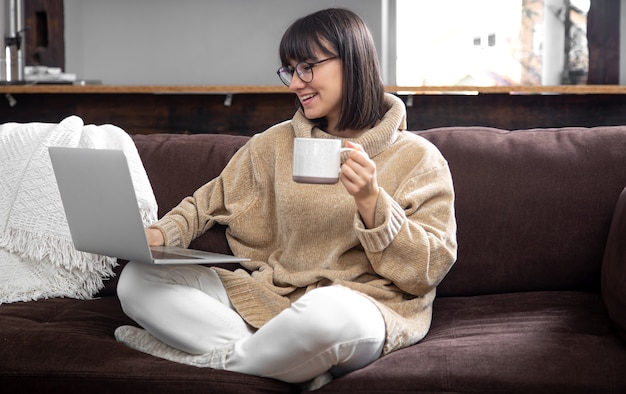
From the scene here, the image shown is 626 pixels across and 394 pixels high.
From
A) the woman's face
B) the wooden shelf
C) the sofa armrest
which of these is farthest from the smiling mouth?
the wooden shelf

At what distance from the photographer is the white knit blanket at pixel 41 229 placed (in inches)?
90.3

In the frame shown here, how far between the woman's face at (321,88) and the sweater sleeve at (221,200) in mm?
249

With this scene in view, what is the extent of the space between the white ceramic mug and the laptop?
23cm

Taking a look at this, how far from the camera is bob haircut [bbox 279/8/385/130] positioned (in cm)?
206


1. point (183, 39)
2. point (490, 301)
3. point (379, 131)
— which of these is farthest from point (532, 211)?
point (183, 39)

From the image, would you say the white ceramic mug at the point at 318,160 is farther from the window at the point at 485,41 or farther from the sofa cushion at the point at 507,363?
the window at the point at 485,41

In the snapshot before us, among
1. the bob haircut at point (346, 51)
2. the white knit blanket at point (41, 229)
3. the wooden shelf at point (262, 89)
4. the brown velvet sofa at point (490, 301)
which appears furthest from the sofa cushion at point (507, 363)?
the wooden shelf at point (262, 89)

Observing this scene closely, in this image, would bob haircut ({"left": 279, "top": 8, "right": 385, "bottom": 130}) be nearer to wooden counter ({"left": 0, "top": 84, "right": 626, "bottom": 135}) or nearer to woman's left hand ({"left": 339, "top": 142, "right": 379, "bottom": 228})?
woman's left hand ({"left": 339, "top": 142, "right": 379, "bottom": 228})

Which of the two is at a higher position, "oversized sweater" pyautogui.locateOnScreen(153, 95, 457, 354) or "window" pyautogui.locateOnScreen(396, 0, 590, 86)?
"window" pyautogui.locateOnScreen(396, 0, 590, 86)

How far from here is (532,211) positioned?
2.22 metres

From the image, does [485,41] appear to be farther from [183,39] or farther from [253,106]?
[253,106]

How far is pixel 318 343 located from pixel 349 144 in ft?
1.30

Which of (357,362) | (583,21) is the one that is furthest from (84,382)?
(583,21)

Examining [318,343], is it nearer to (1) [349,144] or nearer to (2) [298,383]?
(2) [298,383]
